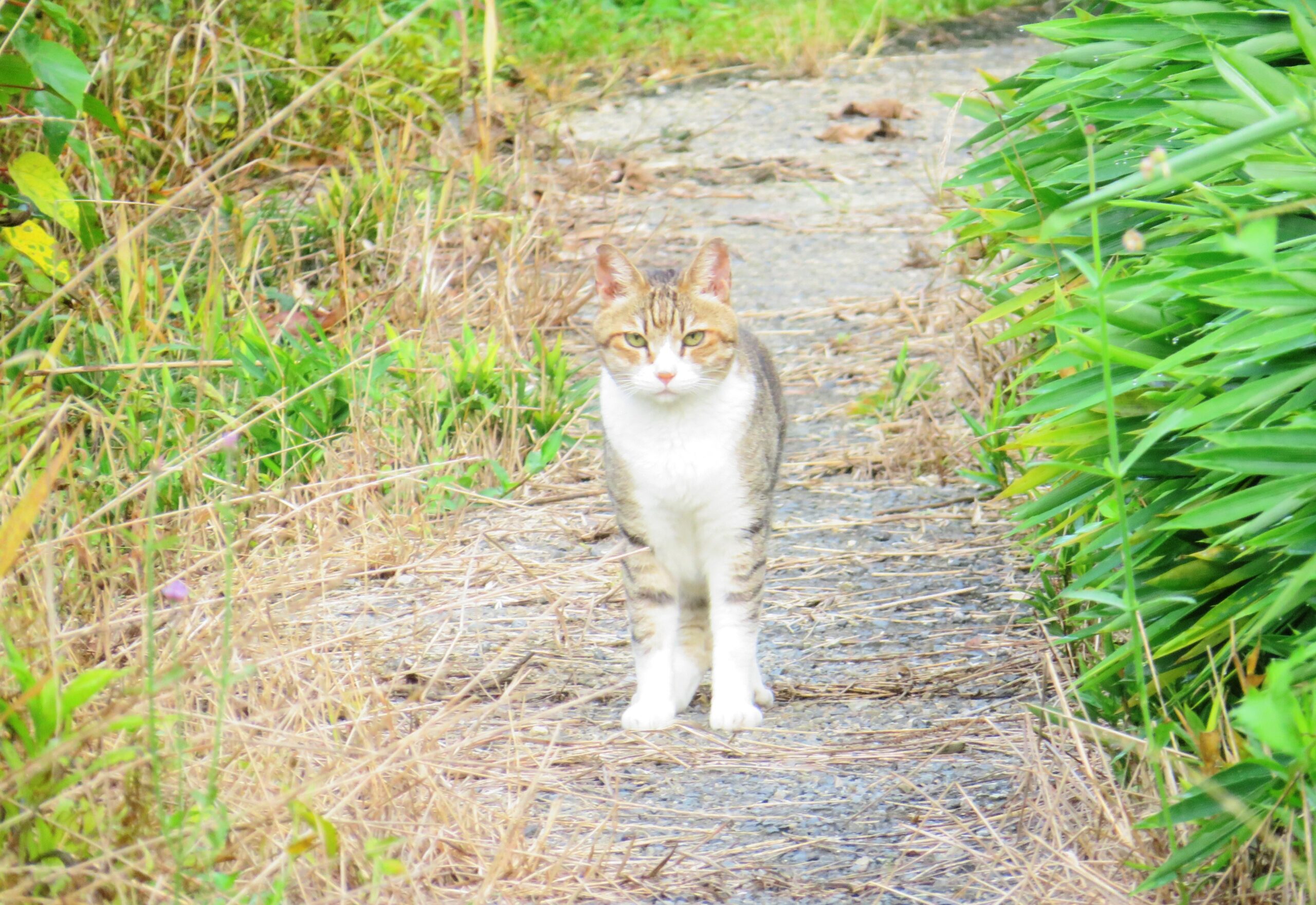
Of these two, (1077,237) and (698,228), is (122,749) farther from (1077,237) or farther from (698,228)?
(698,228)

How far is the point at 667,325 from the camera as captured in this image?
10.9 feet

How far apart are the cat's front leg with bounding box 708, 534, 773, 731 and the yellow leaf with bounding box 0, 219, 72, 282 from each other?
5.87 ft

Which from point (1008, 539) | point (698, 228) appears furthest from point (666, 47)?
point (1008, 539)

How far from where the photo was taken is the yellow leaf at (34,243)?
338 cm

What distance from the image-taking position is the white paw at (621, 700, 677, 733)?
3129 millimetres

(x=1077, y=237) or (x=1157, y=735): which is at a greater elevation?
(x=1077, y=237)

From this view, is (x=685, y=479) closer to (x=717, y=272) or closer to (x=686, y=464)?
(x=686, y=464)

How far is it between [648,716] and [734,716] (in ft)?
0.62

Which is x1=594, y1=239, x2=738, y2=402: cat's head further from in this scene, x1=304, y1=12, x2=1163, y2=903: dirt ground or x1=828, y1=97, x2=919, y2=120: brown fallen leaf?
x1=828, y1=97, x2=919, y2=120: brown fallen leaf

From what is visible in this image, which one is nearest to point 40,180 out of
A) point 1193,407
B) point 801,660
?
point 801,660

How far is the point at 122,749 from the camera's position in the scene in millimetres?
1880

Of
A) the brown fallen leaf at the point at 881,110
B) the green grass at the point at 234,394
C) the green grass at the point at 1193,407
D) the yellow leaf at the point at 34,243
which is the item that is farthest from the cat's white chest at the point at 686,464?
the brown fallen leaf at the point at 881,110

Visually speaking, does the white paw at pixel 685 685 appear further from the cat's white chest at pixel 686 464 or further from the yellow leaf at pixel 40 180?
the yellow leaf at pixel 40 180

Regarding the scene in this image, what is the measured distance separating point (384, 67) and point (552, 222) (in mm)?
955
